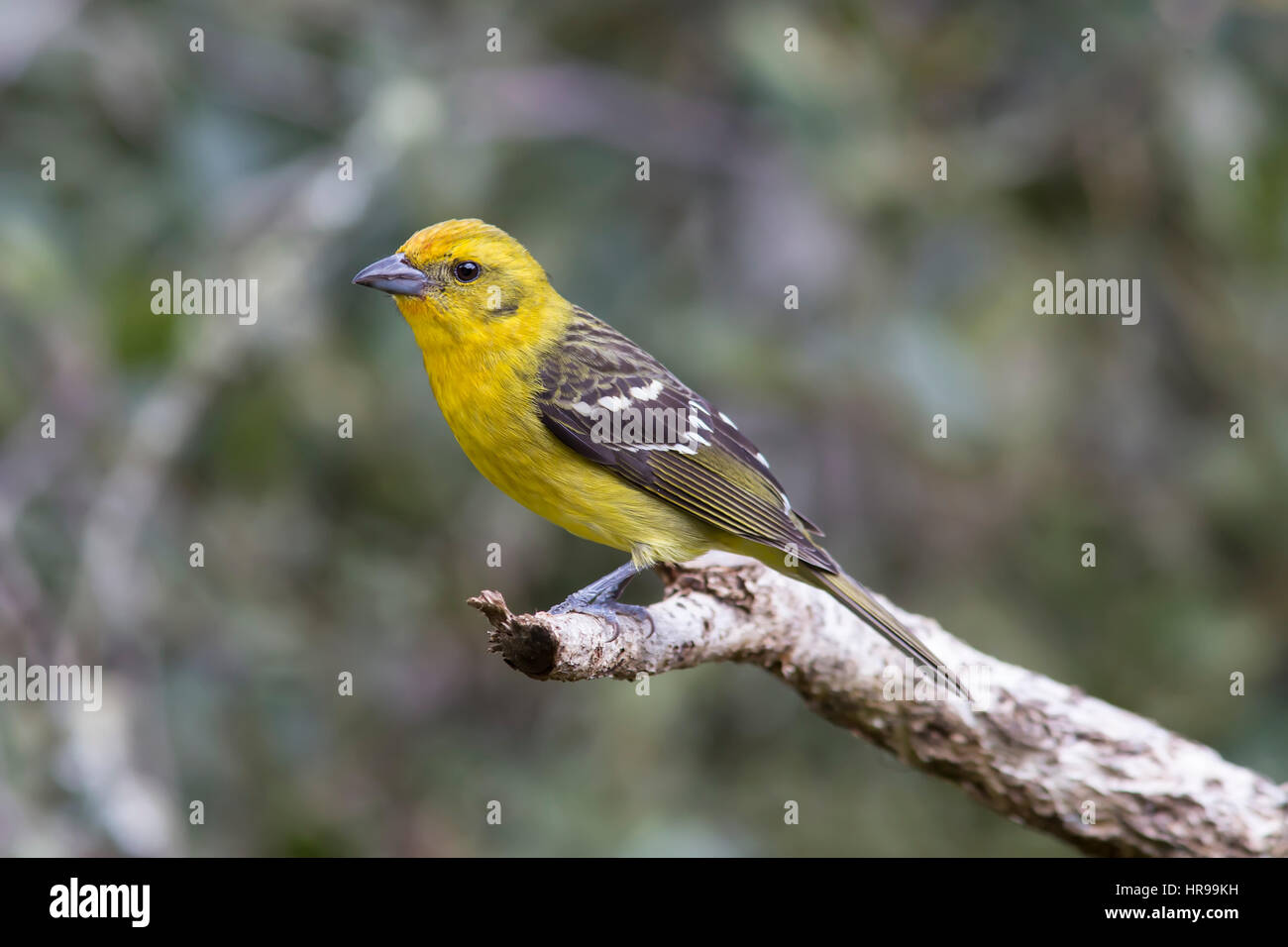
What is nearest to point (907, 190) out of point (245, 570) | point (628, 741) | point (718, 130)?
point (718, 130)

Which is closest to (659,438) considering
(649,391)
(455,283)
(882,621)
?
(649,391)

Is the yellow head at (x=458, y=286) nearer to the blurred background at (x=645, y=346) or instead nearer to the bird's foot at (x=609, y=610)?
the blurred background at (x=645, y=346)

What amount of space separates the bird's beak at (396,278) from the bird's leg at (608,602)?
3.30 ft

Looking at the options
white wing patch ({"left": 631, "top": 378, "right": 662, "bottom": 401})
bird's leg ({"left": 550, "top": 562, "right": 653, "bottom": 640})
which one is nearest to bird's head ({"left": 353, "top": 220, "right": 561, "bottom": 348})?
white wing patch ({"left": 631, "top": 378, "right": 662, "bottom": 401})

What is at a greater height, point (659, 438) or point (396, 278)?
point (396, 278)

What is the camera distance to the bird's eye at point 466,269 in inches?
170

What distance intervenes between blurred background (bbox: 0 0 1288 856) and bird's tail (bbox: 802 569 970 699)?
3.49 ft

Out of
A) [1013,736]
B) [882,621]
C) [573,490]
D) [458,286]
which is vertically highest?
[458,286]

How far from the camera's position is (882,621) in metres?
4.04

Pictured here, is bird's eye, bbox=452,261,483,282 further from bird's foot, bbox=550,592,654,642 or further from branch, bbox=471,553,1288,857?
branch, bbox=471,553,1288,857

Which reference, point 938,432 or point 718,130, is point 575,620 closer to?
point 938,432

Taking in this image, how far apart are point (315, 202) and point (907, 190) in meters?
2.09

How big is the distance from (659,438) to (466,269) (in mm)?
766

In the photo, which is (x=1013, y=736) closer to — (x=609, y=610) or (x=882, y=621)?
(x=882, y=621)
